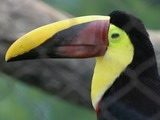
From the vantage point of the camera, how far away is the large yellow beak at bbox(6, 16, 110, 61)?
243 centimetres

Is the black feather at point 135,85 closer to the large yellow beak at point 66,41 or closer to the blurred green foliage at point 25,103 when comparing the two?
the large yellow beak at point 66,41

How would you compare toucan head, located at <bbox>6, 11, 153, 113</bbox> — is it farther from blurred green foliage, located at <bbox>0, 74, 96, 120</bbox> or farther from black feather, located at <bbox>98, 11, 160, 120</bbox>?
blurred green foliage, located at <bbox>0, 74, 96, 120</bbox>

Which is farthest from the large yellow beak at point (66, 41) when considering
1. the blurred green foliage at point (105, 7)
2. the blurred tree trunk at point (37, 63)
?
the blurred green foliage at point (105, 7)

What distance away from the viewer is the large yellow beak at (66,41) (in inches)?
95.6

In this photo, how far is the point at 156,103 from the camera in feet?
8.02

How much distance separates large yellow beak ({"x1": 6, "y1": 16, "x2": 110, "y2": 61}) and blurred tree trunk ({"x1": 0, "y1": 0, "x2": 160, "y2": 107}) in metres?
0.37

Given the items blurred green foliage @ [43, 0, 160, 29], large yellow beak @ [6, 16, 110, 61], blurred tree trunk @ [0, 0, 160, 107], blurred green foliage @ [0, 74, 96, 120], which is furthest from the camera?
blurred green foliage @ [43, 0, 160, 29]

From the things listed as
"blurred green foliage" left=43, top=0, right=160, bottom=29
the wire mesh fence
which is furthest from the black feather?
"blurred green foliage" left=43, top=0, right=160, bottom=29

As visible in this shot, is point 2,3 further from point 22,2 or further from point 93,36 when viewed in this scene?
point 93,36

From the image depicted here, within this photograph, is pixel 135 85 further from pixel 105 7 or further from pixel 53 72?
pixel 105 7

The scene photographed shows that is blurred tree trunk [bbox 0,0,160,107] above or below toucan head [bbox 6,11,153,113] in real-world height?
below

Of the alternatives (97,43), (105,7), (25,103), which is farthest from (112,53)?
(105,7)

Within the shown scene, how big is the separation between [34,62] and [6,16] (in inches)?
7.0

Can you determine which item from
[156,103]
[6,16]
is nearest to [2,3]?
[6,16]
